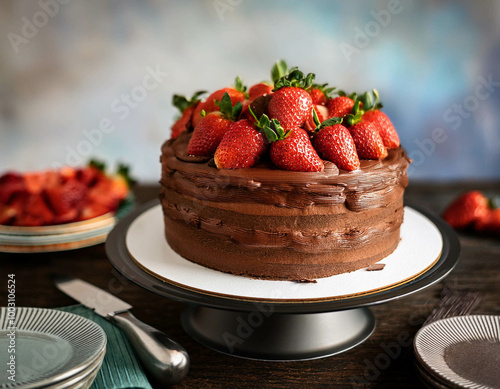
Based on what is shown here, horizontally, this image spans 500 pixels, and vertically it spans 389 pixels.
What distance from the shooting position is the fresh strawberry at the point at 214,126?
1773 millimetres

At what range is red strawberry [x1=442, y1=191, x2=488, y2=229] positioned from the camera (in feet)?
9.14

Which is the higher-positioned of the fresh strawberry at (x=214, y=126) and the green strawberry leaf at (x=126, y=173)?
the fresh strawberry at (x=214, y=126)

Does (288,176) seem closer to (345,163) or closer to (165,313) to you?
(345,163)

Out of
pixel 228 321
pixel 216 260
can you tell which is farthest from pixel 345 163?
pixel 228 321

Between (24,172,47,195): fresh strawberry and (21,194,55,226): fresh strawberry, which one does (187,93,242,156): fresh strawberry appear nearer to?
(21,194,55,226): fresh strawberry

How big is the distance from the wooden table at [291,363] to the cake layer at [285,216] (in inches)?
10.1

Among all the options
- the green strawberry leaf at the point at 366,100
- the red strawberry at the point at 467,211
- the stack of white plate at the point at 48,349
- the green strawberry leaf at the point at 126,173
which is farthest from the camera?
the green strawberry leaf at the point at 126,173

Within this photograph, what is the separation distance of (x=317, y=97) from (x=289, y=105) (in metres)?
0.25

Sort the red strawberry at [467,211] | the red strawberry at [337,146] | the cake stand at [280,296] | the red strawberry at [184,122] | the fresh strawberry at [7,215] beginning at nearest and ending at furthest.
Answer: the cake stand at [280,296] → the red strawberry at [337,146] → the red strawberry at [184,122] → the fresh strawberry at [7,215] → the red strawberry at [467,211]

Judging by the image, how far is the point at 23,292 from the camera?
2.13 metres

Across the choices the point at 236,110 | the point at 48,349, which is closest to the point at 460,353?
the point at 236,110

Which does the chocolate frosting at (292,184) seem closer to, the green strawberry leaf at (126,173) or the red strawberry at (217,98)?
the red strawberry at (217,98)

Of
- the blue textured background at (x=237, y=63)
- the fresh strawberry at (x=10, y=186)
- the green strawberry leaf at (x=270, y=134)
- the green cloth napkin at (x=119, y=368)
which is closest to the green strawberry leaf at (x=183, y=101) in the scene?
the green strawberry leaf at (x=270, y=134)

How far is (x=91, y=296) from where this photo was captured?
1.96 m
